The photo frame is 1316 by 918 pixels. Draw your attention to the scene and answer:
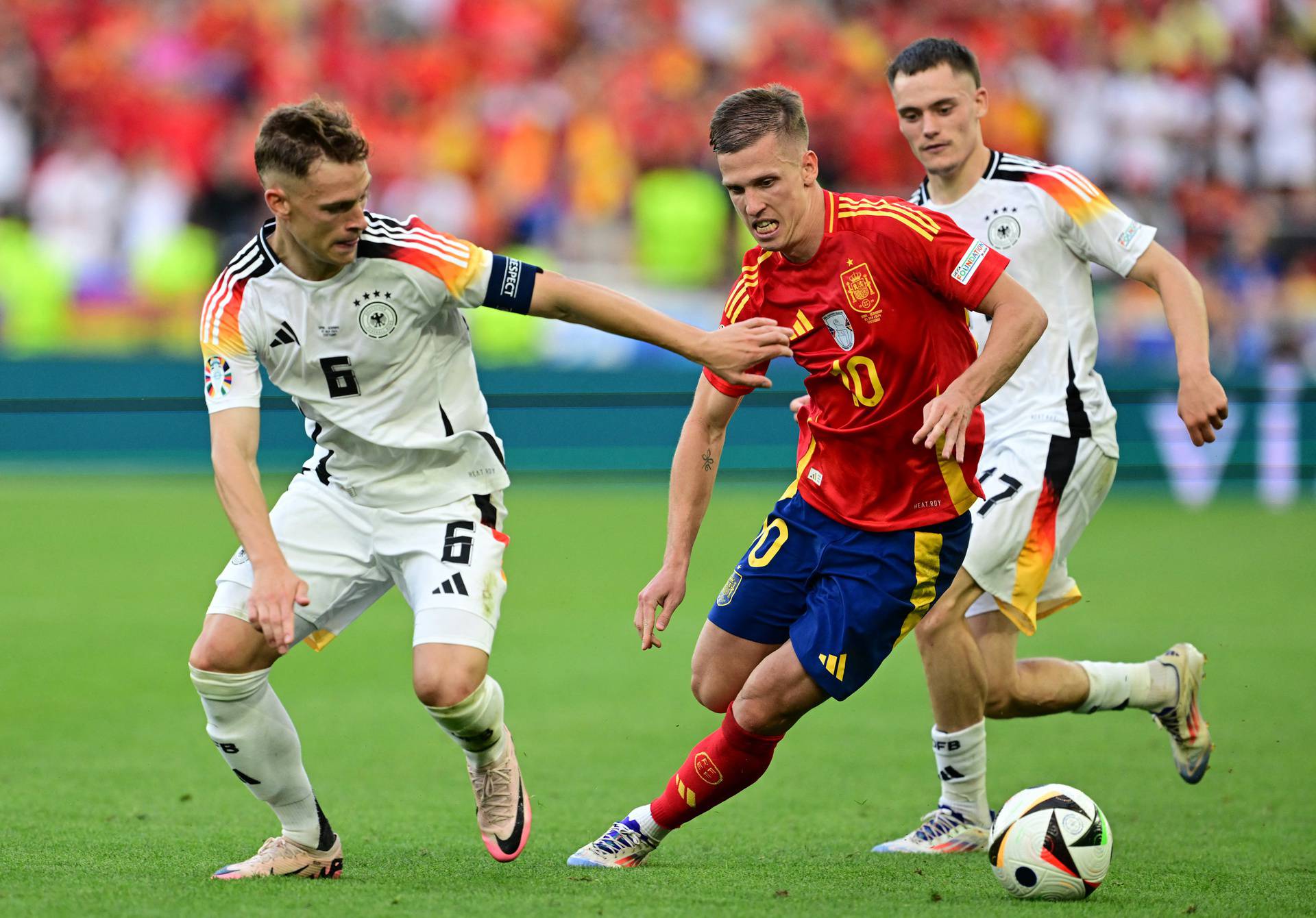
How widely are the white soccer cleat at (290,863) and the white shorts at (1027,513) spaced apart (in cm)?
229

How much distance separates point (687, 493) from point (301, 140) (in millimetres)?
1593

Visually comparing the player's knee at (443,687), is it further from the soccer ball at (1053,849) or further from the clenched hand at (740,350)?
the soccer ball at (1053,849)

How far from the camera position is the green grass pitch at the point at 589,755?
15.8 feet

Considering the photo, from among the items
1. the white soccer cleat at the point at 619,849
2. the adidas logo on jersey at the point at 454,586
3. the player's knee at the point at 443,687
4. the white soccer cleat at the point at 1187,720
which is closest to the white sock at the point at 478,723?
the player's knee at the point at 443,687

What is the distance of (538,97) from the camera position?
18109 mm

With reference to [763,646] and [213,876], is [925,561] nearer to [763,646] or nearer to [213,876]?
[763,646]

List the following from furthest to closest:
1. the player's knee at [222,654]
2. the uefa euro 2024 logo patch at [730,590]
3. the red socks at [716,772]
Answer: the uefa euro 2024 logo patch at [730,590], the red socks at [716,772], the player's knee at [222,654]

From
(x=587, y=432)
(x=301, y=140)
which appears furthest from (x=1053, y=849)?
(x=587, y=432)

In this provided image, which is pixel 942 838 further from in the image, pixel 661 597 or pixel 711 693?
pixel 661 597

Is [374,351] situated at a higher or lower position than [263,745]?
higher

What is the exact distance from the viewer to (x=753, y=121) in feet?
15.6

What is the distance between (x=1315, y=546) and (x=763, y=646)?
8584 mm

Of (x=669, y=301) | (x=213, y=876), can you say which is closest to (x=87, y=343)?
(x=669, y=301)

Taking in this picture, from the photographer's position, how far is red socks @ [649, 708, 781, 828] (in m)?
5.08
